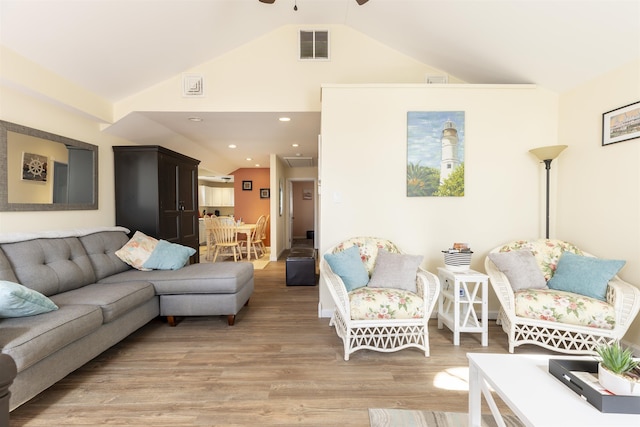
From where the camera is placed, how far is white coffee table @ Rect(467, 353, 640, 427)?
106cm

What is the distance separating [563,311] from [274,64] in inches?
145

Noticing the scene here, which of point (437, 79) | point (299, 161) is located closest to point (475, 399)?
point (437, 79)

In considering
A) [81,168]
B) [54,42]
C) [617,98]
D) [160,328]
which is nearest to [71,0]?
[54,42]

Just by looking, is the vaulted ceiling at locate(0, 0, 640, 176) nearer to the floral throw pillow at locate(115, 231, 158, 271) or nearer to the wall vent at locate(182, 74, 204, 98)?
the wall vent at locate(182, 74, 204, 98)

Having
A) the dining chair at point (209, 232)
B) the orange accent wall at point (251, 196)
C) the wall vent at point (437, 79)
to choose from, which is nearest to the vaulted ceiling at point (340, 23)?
the wall vent at point (437, 79)

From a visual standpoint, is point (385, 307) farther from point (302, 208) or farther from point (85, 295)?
point (302, 208)

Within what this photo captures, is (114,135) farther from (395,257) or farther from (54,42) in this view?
(395,257)

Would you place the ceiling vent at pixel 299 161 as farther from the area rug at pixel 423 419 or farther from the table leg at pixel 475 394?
the table leg at pixel 475 394

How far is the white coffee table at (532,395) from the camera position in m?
1.06

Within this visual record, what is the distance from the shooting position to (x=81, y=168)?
3.44 meters

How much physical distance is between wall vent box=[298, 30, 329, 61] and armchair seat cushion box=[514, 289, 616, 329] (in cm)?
321

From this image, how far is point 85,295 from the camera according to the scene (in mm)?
2352

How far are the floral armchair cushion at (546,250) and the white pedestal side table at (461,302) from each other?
1.85 ft

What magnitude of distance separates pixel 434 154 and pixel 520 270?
51.8 inches
